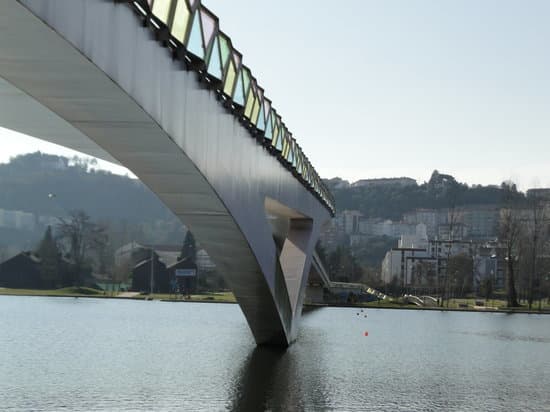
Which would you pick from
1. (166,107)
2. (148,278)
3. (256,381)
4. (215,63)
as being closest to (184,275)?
(148,278)

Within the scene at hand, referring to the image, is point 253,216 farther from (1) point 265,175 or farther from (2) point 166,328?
(2) point 166,328

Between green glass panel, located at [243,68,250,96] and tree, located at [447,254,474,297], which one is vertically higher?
green glass panel, located at [243,68,250,96]

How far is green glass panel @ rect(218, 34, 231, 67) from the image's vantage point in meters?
18.5

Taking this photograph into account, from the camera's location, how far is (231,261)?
2761 cm

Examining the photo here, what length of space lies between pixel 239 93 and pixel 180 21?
648cm

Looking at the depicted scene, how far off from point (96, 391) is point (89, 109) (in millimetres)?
12164

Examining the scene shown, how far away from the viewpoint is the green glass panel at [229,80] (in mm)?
19795

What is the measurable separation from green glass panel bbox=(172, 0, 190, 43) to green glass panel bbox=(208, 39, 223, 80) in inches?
89.6

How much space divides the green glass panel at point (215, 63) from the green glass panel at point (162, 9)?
345 cm

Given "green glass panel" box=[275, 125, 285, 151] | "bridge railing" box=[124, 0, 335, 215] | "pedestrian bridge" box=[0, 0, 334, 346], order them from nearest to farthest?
"pedestrian bridge" box=[0, 0, 334, 346] < "bridge railing" box=[124, 0, 335, 215] < "green glass panel" box=[275, 125, 285, 151]

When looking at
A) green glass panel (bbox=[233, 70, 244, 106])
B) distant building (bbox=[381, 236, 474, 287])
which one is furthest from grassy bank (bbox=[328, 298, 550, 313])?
green glass panel (bbox=[233, 70, 244, 106])

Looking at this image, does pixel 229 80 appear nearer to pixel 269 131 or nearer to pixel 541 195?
pixel 269 131

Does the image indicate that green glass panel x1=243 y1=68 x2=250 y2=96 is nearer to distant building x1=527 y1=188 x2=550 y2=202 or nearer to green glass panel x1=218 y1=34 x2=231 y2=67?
green glass panel x1=218 y1=34 x2=231 y2=67

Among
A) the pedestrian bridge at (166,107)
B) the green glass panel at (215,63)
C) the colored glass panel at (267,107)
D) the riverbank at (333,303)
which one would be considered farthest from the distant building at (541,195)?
the green glass panel at (215,63)
